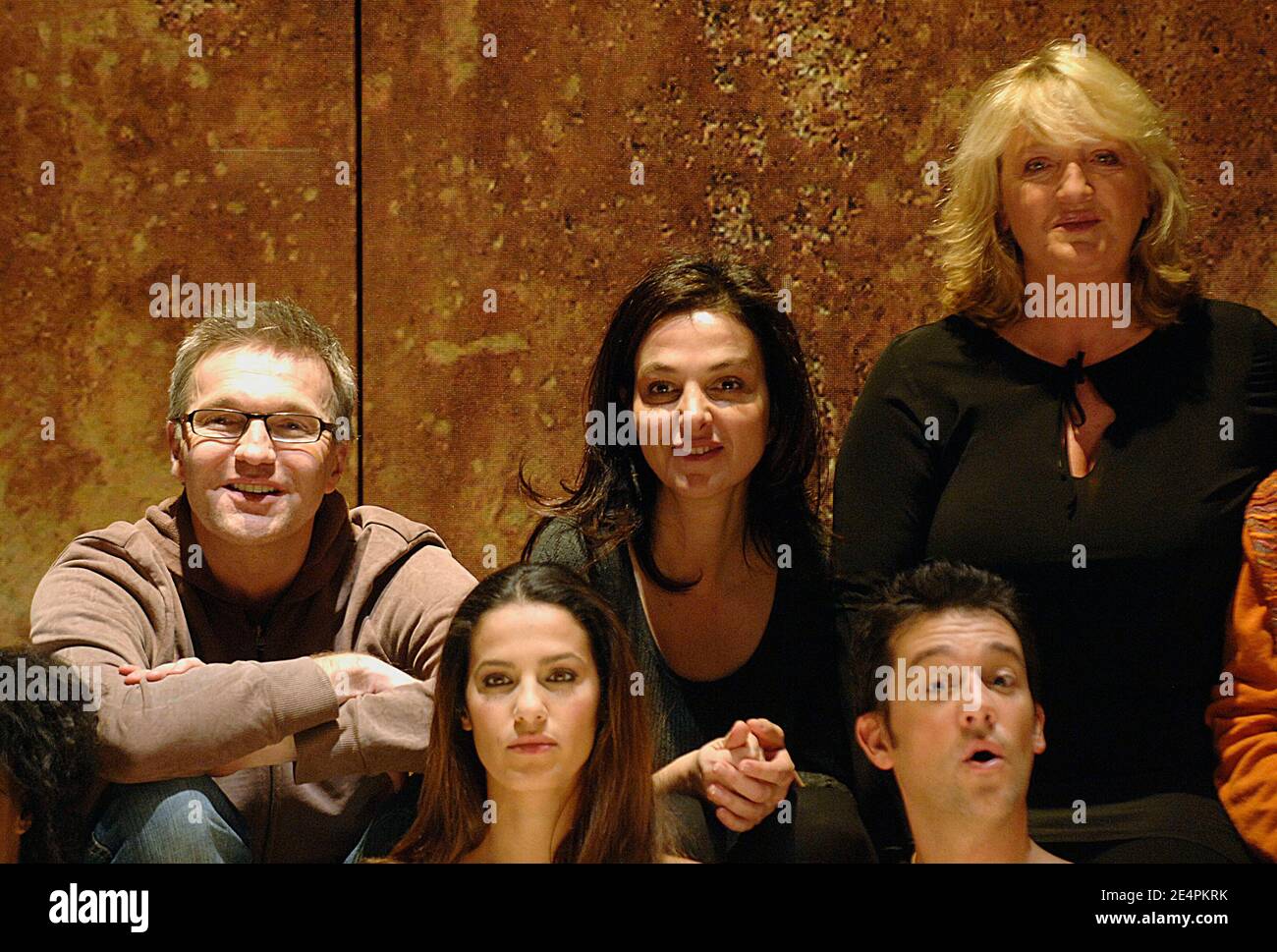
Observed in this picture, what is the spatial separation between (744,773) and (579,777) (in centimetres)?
27

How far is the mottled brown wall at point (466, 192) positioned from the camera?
9.16 ft

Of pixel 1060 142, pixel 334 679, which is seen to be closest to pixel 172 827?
pixel 334 679

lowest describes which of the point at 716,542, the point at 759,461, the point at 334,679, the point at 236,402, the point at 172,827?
the point at 172,827

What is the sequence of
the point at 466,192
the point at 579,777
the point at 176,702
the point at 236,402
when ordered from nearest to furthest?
the point at 176,702 < the point at 579,777 < the point at 236,402 < the point at 466,192

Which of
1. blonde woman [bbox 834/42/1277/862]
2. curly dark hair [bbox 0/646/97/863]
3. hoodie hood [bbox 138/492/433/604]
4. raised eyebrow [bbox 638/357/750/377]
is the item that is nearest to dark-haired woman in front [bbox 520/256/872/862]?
raised eyebrow [bbox 638/357/750/377]

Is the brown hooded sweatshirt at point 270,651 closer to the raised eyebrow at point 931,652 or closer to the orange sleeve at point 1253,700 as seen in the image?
the raised eyebrow at point 931,652

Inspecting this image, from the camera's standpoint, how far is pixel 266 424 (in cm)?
250

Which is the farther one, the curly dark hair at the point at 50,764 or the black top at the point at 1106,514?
the black top at the point at 1106,514

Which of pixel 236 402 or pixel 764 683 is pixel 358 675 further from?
pixel 764 683

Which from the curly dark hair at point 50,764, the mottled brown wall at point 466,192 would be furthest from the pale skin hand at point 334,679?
the mottled brown wall at point 466,192

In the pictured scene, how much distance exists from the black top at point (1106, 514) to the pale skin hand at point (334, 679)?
31.3 inches

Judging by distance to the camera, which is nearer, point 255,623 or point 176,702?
point 176,702

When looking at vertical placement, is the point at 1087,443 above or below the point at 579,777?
above

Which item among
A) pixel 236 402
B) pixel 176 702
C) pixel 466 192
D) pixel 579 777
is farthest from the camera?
pixel 466 192
